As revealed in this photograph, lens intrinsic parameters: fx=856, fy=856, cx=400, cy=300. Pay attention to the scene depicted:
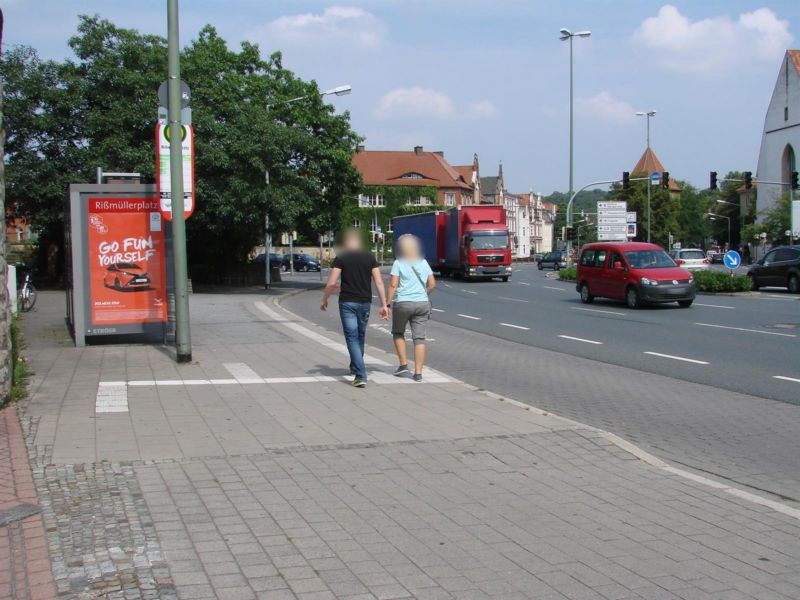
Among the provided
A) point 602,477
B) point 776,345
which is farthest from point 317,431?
point 776,345

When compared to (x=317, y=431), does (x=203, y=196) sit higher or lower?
higher

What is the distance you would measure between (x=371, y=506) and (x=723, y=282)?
2695cm

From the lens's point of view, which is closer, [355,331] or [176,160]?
[355,331]

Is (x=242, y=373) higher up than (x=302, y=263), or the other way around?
(x=302, y=263)

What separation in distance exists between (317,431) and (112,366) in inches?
185

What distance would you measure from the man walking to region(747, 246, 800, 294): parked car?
78.0 feet

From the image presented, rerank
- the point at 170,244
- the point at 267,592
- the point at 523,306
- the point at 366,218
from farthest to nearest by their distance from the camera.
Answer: the point at 366,218 → the point at 523,306 → the point at 170,244 → the point at 267,592

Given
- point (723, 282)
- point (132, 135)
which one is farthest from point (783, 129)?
point (132, 135)

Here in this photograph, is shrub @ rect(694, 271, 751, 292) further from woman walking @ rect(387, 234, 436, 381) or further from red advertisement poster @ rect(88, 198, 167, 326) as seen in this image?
woman walking @ rect(387, 234, 436, 381)

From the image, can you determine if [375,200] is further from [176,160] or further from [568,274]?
[176,160]

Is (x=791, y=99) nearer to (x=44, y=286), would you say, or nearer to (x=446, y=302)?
(x=446, y=302)

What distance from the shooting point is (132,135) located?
31844 mm

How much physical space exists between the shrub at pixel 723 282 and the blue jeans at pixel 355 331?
75.2 feet

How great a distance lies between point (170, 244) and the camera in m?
13.3
